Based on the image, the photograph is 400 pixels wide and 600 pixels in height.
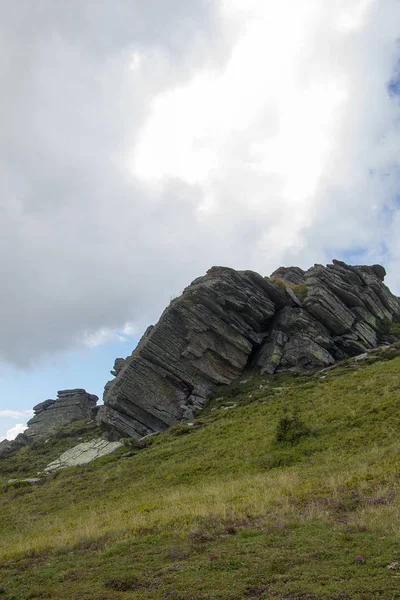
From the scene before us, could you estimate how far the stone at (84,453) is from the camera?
4722 centimetres

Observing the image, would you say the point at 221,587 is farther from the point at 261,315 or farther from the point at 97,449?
the point at 261,315

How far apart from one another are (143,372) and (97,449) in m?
11.3

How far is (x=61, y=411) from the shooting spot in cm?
9131

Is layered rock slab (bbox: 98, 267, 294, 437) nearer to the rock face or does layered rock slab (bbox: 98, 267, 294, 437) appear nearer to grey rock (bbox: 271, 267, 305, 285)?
grey rock (bbox: 271, 267, 305, 285)

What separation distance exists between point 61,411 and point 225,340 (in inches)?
2084

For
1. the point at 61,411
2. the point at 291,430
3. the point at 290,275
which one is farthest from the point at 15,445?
the point at 290,275

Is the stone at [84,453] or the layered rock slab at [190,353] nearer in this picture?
the stone at [84,453]

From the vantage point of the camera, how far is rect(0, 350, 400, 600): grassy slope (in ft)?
30.6

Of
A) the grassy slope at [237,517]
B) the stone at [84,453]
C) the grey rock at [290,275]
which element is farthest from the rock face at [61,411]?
the grassy slope at [237,517]

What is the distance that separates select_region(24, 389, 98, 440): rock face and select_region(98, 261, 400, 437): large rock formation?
35.1 meters

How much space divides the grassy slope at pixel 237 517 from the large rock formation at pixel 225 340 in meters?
15.6

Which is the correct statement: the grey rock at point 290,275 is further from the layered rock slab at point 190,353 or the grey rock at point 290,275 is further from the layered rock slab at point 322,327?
the layered rock slab at point 190,353

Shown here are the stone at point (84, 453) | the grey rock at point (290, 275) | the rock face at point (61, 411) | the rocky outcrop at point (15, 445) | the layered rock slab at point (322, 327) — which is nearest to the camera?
the stone at point (84, 453)

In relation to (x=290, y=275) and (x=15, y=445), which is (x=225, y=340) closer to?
(x=290, y=275)
